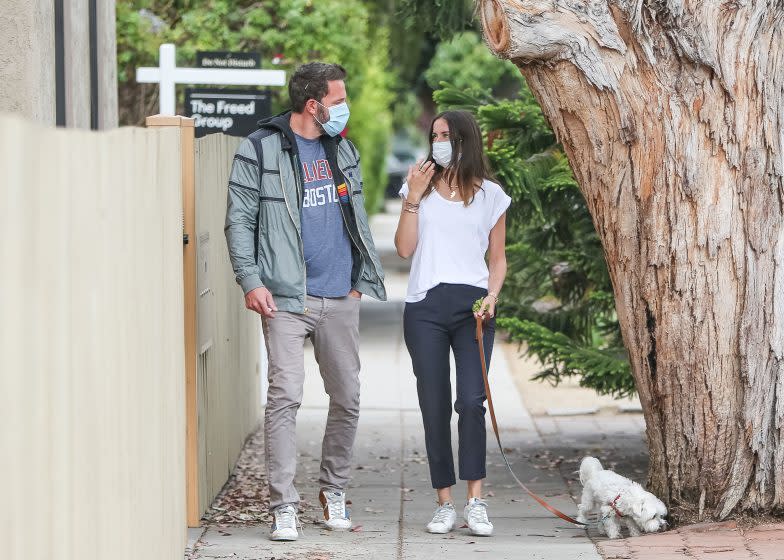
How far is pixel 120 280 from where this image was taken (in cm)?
369

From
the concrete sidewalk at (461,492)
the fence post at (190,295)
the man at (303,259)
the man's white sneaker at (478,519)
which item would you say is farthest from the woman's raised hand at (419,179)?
the concrete sidewalk at (461,492)

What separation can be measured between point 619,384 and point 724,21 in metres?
2.36

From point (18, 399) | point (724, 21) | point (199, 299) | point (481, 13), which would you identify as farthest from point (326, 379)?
point (18, 399)

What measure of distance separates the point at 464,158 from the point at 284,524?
1796mm

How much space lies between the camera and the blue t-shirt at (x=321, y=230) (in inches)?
230

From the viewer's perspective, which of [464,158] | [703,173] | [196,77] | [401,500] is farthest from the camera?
[196,77]

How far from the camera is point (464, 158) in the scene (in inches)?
235

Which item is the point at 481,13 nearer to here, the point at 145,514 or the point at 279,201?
the point at 279,201

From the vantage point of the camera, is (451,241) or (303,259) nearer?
(303,259)

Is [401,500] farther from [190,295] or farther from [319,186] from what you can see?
[319,186]

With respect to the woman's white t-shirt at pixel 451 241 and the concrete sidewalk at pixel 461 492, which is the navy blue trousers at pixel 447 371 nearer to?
the woman's white t-shirt at pixel 451 241

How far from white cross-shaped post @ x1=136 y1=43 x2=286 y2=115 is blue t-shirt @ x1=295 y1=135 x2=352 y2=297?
143 inches

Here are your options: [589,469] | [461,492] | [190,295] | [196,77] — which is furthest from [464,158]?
[196,77]

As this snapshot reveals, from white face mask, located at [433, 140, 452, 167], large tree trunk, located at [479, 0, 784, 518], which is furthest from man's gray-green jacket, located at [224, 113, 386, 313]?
large tree trunk, located at [479, 0, 784, 518]
